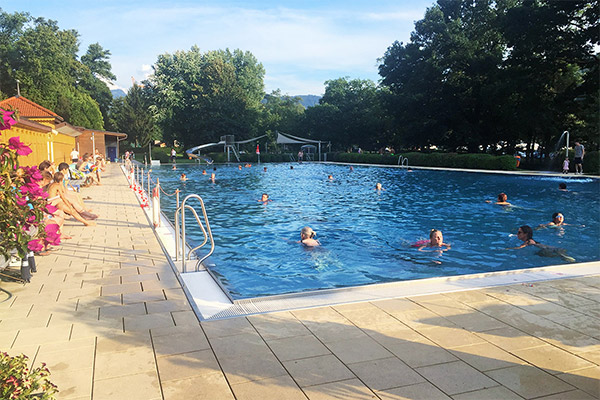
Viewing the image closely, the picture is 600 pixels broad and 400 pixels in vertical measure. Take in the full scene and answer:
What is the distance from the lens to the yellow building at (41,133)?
1275 cm

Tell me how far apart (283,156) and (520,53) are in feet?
87.1

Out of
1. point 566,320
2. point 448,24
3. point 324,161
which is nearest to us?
point 566,320

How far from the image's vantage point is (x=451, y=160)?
30.9 meters

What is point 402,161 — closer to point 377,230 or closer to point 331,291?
point 377,230

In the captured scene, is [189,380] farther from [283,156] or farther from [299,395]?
[283,156]

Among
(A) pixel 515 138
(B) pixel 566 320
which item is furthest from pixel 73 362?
(A) pixel 515 138

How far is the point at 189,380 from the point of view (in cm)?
301

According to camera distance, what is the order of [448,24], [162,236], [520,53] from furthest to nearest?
[448,24]
[520,53]
[162,236]

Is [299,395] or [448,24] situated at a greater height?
[448,24]

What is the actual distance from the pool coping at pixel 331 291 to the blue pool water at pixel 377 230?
1.62 metres

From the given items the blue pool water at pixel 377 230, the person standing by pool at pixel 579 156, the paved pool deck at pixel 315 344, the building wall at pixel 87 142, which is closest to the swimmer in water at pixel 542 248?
the blue pool water at pixel 377 230

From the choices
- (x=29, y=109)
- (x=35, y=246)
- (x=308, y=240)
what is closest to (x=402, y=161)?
(x=29, y=109)

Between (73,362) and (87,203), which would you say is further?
(87,203)

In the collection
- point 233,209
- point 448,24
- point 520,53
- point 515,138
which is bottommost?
point 233,209
